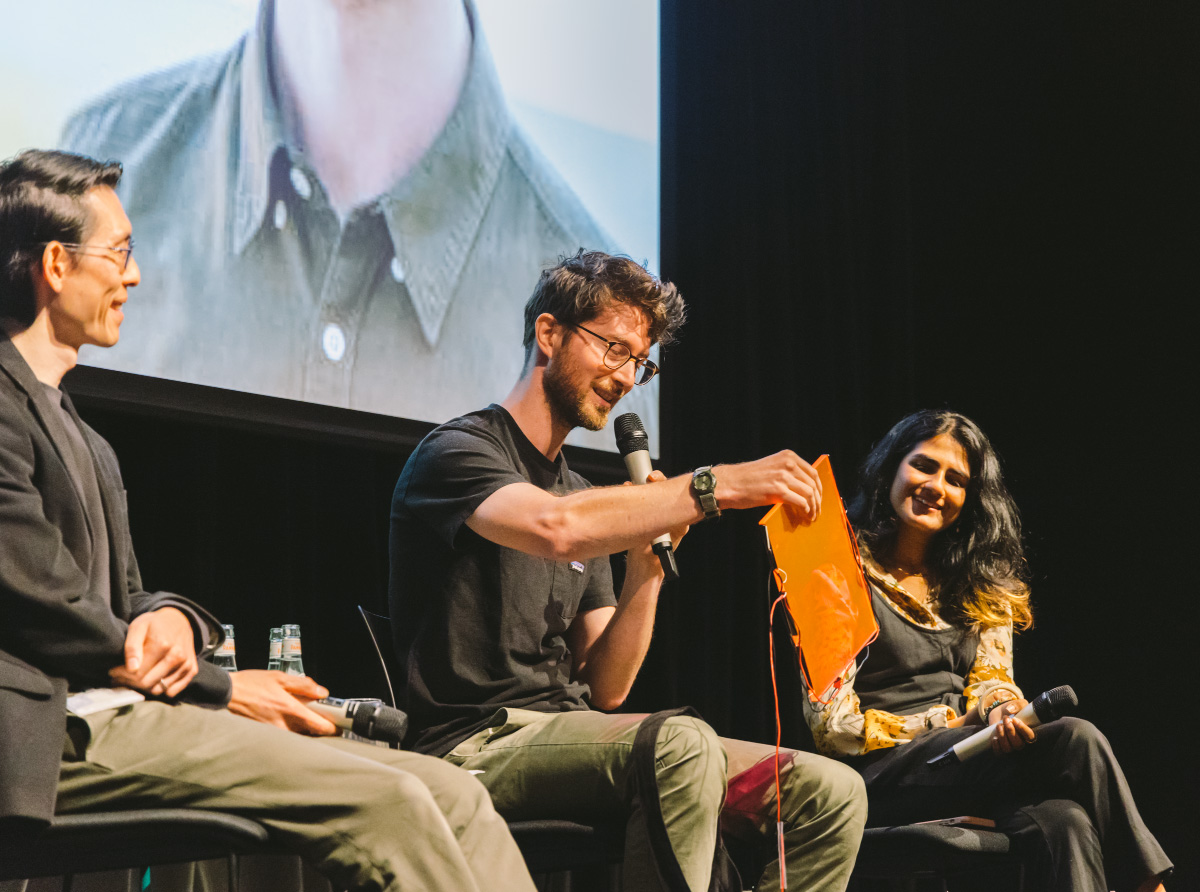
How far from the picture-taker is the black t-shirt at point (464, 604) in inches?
75.6

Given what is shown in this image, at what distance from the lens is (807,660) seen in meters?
2.26

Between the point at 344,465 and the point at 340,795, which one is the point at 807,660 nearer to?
the point at 340,795

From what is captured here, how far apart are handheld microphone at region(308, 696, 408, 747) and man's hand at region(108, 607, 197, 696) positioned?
0.18m

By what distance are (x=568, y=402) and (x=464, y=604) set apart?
0.44 meters

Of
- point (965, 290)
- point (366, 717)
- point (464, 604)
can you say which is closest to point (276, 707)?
point (366, 717)

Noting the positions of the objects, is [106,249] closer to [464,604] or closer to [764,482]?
[464,604]

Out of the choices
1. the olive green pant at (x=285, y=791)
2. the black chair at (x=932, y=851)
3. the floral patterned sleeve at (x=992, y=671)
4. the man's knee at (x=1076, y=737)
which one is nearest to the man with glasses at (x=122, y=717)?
the olive green pant at (x=285, y=791)

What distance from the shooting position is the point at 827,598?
2.24 meters

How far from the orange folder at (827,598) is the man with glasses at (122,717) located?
0.89 metres

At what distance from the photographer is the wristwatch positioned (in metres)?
1.86

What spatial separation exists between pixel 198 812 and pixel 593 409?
105 cm

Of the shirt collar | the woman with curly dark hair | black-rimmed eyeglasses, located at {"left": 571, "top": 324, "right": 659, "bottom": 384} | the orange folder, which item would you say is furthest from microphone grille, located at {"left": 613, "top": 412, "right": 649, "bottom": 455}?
the shirt collar

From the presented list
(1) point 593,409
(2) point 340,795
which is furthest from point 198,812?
(1) point 593,409

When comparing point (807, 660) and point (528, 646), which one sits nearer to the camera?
point (528, 646)
